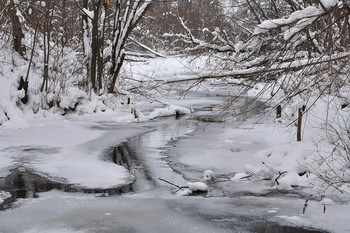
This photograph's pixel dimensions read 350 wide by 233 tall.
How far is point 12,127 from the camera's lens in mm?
12977

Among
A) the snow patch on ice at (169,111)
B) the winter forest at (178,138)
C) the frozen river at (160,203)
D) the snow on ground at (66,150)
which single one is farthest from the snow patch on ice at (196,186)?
the snow patch on ice at (169,111)

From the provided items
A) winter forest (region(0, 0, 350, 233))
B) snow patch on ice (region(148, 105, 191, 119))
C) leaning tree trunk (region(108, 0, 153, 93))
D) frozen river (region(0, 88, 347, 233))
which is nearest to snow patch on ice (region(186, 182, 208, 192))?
winter forest (region(0, 0, 350, 233))

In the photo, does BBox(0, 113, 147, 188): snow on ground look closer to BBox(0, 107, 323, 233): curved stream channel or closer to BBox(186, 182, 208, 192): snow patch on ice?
BBox(0, 107, 323, 233): curved stream channel

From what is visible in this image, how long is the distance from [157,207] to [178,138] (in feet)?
19.4

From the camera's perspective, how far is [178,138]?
41.2 feet

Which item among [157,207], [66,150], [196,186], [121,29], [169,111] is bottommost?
[157,207]

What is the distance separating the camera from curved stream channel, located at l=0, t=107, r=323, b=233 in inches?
234

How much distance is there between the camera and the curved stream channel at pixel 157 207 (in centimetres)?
595

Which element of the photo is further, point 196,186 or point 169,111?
point 169,111

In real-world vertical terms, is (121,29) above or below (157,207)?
above

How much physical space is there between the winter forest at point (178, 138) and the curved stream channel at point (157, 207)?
0.03 metres

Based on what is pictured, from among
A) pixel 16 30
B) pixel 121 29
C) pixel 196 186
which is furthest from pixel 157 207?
pixel 121 29

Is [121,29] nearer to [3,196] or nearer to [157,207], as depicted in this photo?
[3,196]

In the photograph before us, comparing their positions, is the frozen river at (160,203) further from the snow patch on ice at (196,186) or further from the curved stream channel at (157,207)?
the snow patch on ice at (196,186)
